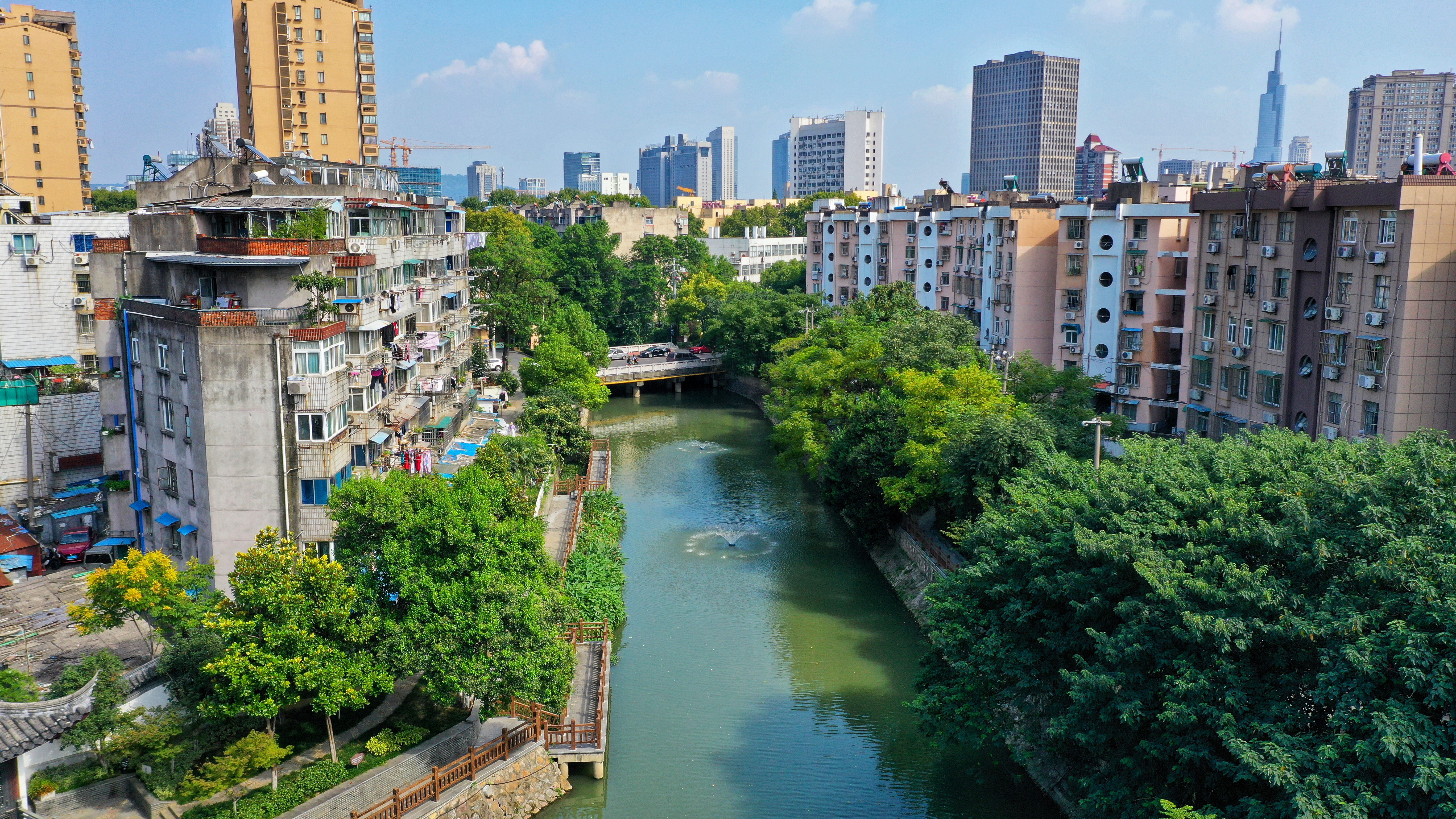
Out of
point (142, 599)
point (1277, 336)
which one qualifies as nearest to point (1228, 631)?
point (142, 599)

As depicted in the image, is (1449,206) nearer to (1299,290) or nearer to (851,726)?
(1299,290)

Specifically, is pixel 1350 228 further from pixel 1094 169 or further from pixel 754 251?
pixel 1094 169

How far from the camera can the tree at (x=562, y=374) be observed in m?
41.1

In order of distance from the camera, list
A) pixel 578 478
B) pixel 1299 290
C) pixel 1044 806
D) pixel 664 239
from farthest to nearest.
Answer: pixel 664 239 → pixel 578 478 → pixel 1299 290 → pixel 1044 806

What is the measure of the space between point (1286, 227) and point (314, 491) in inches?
887

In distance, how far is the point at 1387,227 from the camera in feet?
71.3

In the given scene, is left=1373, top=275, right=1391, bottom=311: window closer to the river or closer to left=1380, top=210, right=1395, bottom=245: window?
left=1380, top=210, right=1395, bottom=245: window

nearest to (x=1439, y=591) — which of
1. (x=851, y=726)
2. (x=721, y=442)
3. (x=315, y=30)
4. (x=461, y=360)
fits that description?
(x=851, y=726)

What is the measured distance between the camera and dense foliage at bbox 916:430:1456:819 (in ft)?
33.4

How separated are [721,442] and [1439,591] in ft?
113

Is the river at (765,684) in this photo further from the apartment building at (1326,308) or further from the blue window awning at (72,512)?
the blue window awning at (72,512)

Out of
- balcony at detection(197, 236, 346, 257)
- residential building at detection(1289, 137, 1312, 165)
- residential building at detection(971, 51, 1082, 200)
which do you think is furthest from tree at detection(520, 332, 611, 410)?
residential building at detection(971, 51, 1082, 200)

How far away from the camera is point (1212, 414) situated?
1102 inches

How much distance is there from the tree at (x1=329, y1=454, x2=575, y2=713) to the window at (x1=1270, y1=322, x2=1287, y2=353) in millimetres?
18788
